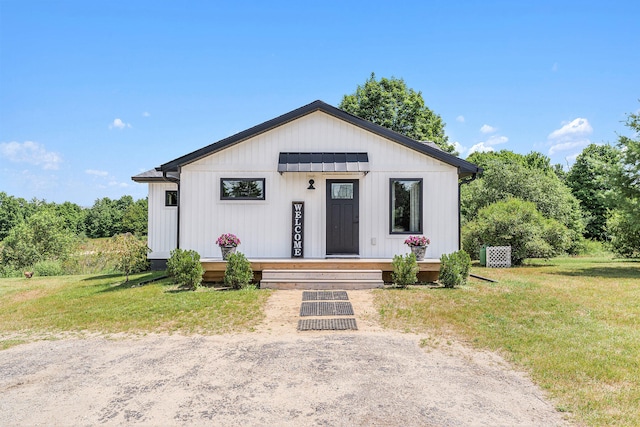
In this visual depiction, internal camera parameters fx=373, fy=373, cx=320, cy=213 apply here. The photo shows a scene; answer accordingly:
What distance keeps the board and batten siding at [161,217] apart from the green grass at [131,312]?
12.2 feet

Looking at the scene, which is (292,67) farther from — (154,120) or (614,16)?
(614,16)

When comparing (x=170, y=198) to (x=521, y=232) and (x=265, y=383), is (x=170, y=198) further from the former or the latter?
(x=521, y=232)

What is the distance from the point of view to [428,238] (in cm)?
1033

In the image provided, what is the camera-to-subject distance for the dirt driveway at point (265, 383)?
3256 millimetres

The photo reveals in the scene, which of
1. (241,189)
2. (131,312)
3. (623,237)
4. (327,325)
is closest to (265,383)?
(327,325)

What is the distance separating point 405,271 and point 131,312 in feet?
19.3

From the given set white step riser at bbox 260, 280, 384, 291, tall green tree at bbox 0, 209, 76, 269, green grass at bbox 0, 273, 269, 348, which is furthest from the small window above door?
tall green tree at bbox 0, 209, 76, 269

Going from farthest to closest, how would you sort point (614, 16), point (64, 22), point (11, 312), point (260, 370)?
1. point (64, 22)
2. point (614, 16)
3. point (11, 312)
4. point (260, 370)

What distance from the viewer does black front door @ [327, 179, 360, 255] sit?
10469 millimetres

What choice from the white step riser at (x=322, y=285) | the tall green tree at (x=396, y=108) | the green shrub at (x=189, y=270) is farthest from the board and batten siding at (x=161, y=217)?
the tall green tree at (x=396, y=108)

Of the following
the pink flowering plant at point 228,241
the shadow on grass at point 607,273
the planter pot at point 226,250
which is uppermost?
the pink flowering plant at point 228,241

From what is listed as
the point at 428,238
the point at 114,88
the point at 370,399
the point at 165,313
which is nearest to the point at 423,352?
the point at 370,399

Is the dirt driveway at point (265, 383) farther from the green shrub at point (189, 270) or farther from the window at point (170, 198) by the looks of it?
the window at point (170, 198)

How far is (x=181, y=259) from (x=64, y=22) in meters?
12.0
